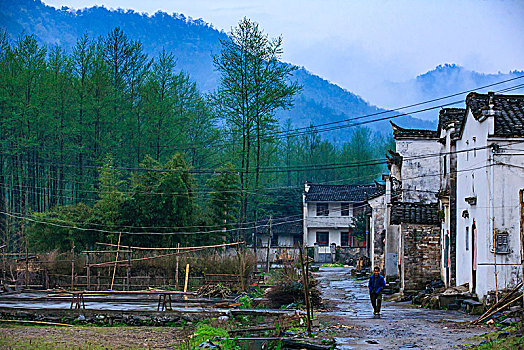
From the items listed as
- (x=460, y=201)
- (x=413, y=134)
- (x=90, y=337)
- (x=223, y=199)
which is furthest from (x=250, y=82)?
(x=90, y=337)

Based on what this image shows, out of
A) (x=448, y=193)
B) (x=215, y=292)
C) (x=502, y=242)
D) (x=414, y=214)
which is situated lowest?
(x=215, y=292)

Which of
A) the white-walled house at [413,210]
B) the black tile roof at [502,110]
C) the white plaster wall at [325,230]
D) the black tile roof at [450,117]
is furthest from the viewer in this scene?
the white plaster wall at [325,230]

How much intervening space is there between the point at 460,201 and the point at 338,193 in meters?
36.7

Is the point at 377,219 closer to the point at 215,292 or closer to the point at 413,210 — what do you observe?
the point at 413,210

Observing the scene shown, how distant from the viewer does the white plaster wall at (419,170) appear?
1080 inches

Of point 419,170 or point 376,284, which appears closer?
point 376,284

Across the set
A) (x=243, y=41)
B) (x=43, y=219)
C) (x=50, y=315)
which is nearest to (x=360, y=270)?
(x=243, y=41)

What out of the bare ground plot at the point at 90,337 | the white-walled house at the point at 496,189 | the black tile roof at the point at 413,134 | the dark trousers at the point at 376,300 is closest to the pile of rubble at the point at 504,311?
the white-walled house at the point at 496,189

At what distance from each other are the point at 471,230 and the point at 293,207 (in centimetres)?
4325

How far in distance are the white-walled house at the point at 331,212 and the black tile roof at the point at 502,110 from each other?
3759 cm

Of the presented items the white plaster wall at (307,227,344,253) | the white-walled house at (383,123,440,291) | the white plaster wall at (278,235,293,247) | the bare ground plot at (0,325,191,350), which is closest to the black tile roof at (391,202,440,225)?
the white-walled house at (383,123,440,291)

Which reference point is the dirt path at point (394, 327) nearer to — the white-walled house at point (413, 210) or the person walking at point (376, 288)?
the person walking at point (376, 288)

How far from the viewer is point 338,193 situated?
58188 mm

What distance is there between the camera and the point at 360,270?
1534 inches
